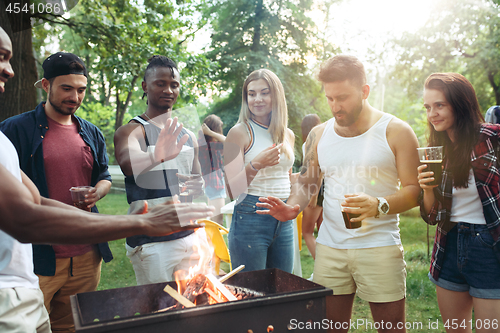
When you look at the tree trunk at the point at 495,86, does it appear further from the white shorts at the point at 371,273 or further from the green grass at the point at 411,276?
the white shorts at the point at 371,273

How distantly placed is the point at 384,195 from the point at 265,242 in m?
1.07

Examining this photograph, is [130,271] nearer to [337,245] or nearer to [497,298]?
[337,245]

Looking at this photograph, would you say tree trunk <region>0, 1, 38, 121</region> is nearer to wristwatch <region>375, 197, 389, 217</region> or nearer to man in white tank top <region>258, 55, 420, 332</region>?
man in white tank top <region>258, 55, 420, 332</region>

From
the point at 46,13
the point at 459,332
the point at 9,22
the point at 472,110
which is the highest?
the point at 46,13

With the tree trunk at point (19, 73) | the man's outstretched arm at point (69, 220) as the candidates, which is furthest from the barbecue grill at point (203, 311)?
the tree trunk at point (19, 73)

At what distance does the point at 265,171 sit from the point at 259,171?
0.17 ft

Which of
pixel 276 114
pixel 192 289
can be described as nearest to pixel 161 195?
pixel 192 289

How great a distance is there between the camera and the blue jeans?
2.98 metres

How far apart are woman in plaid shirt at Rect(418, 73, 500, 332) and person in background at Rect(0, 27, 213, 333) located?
1676mm

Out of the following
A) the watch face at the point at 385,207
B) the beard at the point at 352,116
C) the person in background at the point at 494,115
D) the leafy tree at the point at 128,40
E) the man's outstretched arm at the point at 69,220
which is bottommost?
the watch face at the point at 385,207

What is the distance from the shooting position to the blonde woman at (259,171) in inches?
118

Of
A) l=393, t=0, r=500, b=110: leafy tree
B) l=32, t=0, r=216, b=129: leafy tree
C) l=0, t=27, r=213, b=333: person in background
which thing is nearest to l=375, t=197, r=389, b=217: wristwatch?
l=0, t=27, r=213, b=333: person in background

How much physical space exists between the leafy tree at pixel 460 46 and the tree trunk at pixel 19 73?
1273 cm

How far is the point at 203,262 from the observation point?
8.39ft
